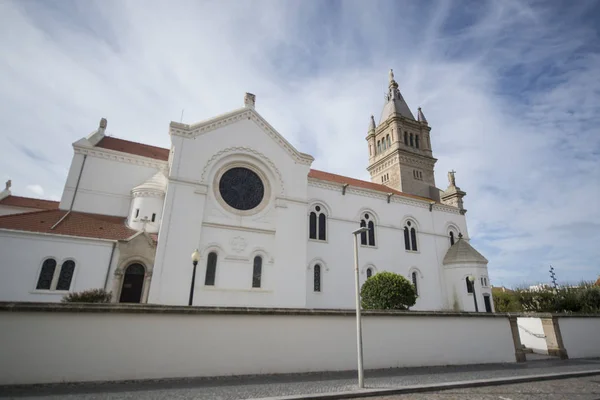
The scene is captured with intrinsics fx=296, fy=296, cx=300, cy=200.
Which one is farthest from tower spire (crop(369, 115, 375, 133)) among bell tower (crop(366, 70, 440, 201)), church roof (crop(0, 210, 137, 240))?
church roof (crop(0, 210, 137, 240))

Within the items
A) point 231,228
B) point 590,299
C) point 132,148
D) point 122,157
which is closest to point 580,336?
point 590,299

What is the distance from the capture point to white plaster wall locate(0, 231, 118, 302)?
13.8 m

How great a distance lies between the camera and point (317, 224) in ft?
74.6

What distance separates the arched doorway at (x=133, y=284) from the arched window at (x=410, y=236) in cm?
2056

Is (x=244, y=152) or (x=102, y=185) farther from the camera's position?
(x=244, y=152)

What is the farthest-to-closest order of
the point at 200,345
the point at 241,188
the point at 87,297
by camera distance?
the point at 241,188
the point at 87,297
the point at 200,345

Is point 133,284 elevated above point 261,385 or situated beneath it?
elevated above

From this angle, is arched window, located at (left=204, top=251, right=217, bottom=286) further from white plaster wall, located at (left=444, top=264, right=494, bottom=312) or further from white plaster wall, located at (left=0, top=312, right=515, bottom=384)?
white plaster wall, located at (left=444, top=264, right=494, bottom=312)

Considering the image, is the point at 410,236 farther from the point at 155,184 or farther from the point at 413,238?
the point at 155,184

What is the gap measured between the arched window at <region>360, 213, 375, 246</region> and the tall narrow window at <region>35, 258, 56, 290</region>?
19.6m

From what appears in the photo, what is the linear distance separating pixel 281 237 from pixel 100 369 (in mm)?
12126

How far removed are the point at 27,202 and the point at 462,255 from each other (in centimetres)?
3557

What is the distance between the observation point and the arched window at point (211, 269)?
1662 cm

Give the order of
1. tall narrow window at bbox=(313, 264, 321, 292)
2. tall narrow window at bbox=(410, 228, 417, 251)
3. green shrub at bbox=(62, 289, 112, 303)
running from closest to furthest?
green shrub at bbox=(62, 289, 112, 303), tall narrow window at bbox=(313, 264, 321, 292), tall narrow window at bbox=(410, 228, 417, 251)
